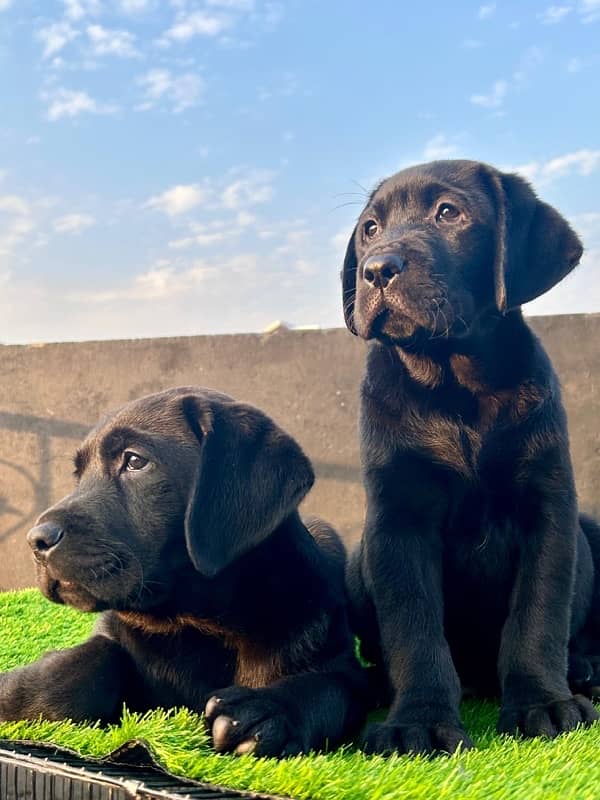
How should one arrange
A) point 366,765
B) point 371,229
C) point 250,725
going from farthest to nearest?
point 371,229, point 250,725, point 366,765

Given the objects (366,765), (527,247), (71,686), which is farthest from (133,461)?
(527,247)

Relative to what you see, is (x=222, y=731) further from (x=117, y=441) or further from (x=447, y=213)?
(x=447, y=213)

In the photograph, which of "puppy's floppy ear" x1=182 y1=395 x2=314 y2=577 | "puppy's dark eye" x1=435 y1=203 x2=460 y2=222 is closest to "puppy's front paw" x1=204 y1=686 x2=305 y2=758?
"puppy's floppy ear" x1=182 y1=395 x2=314 y2=577

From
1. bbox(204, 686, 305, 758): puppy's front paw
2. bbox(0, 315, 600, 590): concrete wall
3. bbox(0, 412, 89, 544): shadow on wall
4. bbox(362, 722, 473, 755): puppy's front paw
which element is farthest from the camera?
bbox(0, 412, 89, 544): shadow on wall

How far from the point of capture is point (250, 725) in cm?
212

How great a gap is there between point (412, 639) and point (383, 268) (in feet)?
3.34

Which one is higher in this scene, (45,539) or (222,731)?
(45,539)

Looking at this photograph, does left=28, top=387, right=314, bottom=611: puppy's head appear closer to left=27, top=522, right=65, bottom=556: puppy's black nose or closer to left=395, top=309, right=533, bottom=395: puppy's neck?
left=27, top=522, right=65, bottom=556: puppy's black nose

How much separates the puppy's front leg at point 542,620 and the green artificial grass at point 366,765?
0.33ft

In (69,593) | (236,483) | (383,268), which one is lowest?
(69,593)

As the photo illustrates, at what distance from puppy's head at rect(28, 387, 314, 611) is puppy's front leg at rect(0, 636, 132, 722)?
0.21 meters

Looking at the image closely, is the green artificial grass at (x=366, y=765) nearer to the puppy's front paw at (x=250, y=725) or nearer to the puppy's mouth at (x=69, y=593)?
the puppy's front paw at (x=250, y=725)

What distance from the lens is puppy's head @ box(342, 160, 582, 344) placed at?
258 cm

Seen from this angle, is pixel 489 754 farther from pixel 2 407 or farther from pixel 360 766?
pixel 2 407
